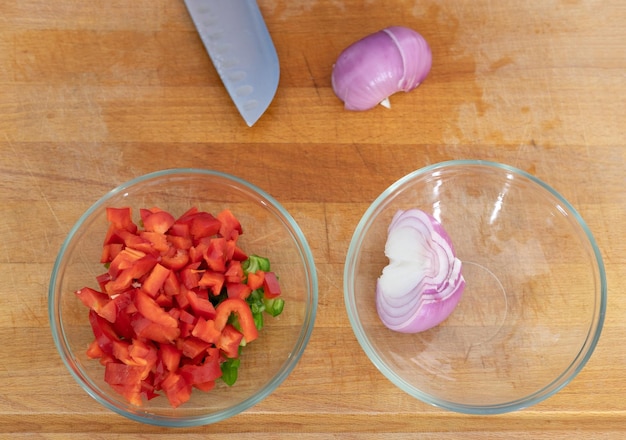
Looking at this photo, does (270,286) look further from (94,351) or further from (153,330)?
(94,351)

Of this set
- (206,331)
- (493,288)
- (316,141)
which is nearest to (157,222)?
(206,331)

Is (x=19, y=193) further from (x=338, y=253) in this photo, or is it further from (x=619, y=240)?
(x=619, y=240)

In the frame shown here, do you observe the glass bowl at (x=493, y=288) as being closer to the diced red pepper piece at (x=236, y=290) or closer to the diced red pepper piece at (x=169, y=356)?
the diced red pepper piece at (x=236, y=290)

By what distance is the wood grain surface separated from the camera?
151 cm

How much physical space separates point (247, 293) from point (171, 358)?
19cm

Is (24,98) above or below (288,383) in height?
above

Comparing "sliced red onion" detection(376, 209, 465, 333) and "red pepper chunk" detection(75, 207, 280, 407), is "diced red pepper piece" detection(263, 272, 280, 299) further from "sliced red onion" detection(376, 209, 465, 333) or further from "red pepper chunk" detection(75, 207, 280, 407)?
"sliced red onion" detection(376, 209, 465, 333)

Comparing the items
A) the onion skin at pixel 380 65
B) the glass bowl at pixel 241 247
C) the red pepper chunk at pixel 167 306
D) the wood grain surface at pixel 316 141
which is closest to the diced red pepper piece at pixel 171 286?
the red pepper chunk at pixel 167 306

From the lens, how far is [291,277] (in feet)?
5.01

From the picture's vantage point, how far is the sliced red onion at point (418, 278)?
1.44m

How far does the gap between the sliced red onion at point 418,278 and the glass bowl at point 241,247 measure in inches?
6.3

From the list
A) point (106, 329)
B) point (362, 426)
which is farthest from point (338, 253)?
point (106, 329)

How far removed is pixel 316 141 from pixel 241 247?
29 cm

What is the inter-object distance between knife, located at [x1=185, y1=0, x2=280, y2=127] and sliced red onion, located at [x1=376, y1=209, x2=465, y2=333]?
1.41 ft
